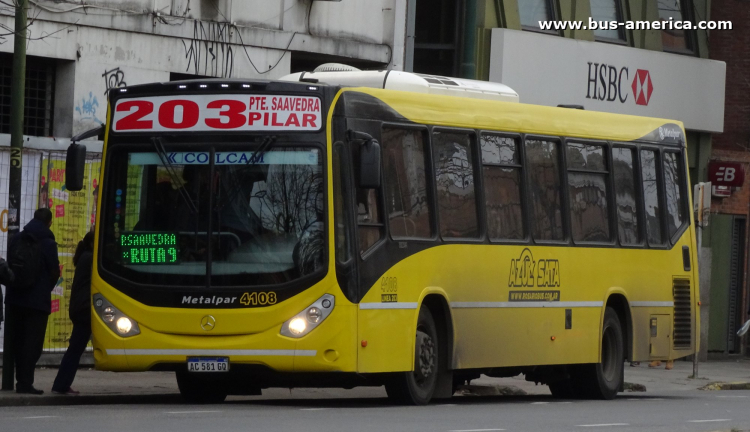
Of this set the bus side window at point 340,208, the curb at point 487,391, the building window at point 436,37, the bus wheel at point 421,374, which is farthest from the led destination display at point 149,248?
the building window at point 436,37

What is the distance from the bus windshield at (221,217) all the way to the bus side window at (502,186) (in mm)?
2760

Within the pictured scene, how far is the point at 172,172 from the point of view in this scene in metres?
13.9

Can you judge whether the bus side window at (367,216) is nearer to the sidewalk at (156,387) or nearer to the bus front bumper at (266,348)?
the bus front bumper at (266,348)

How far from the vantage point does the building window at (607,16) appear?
28.1 m

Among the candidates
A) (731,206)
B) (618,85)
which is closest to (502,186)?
(618,85)

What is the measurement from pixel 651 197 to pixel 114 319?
7515 mm

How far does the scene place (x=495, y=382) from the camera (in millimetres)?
21188

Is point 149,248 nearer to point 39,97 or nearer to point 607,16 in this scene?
point 39,97

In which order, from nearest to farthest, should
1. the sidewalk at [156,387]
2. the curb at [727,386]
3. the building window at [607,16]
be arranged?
the sidewalk at [156,387] < the curb at [727,386] < the building window at [607,16]

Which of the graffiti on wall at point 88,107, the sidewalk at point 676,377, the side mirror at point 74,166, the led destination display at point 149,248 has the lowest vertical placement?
the sidewalk at point 676,377

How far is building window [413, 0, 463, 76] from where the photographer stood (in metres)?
26.4

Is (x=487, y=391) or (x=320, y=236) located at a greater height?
(x=320, y=236)

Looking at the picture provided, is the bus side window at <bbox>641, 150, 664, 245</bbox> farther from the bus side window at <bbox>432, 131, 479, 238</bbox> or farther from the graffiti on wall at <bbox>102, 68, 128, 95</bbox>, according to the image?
the graffiti on wall at <bbox>102, 68, 128, 95</bbox>

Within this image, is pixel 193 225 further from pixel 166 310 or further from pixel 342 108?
pixel 342 108
